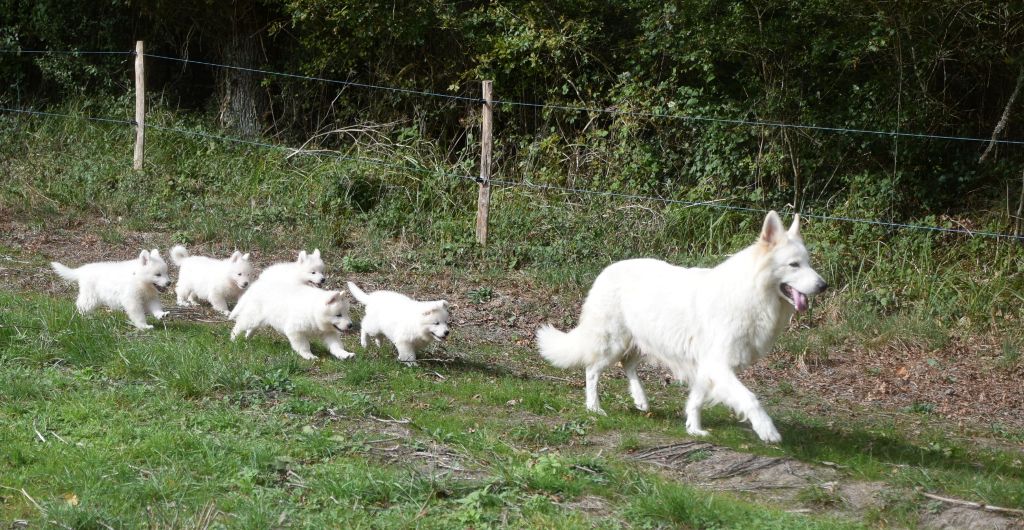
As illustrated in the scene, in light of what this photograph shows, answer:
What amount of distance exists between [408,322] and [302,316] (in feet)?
2.76

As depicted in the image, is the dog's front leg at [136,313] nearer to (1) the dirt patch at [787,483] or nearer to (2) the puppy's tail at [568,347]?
(2) the puppy's tail at [568,347]

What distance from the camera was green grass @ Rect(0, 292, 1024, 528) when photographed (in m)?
4.94

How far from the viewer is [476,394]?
7418 millimetres

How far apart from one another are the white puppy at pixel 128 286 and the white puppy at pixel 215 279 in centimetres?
64

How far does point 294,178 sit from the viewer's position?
14758mm

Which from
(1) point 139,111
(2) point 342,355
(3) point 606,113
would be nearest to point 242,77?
(1) point 139,111

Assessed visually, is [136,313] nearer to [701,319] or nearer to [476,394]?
[476,394]

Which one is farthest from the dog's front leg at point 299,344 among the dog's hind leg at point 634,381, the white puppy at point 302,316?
the dog's hind leg at point 634,381

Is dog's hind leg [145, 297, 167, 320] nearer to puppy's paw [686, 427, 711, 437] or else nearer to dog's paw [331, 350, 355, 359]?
dog's paw [331, 350, 355, 359]

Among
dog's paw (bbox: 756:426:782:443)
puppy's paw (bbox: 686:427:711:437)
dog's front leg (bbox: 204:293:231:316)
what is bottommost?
dog's front leg (bbox: 204:293:231:316)

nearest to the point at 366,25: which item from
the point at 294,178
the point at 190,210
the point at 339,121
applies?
the point at 339,121

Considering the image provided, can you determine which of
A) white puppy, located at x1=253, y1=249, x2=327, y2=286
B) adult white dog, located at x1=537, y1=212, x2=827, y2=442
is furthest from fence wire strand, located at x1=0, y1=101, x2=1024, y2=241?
adult white dog, located at x1=537, y1=212, x2=827, y2=442

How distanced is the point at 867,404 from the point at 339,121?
10889 mm

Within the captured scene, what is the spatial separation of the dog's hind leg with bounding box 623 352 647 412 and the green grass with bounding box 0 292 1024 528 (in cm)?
12
